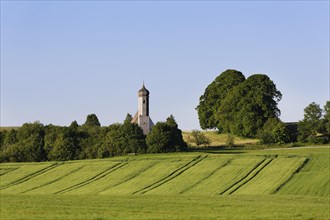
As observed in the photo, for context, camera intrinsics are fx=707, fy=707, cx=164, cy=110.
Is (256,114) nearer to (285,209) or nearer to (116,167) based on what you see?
(116,167)

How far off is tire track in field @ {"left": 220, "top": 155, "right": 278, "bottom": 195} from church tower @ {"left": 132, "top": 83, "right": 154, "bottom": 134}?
3918cm

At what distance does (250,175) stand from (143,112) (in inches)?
1967

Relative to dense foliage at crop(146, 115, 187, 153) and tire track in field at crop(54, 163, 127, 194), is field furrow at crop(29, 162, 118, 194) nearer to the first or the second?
tire track in field at crop(54, 163, 127, 194)

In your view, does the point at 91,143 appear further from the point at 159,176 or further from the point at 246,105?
the point at 246,105

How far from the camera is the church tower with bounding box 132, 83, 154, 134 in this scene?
114188 millimetres

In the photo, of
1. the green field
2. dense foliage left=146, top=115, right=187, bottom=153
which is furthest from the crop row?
dense foliage left=146, top=115, right=187, bottom=153

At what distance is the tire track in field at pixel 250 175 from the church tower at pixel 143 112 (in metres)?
39.2

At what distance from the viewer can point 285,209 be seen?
116 ft

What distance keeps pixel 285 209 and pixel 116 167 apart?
4581 cm

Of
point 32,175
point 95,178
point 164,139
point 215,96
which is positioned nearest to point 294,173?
point 95,178

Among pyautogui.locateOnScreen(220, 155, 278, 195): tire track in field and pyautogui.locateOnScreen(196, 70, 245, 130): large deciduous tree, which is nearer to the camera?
pyautogui.locateOnScreen(220, 155, 278, 195): tire track in field

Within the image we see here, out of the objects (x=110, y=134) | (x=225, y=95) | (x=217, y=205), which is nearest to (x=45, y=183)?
(x=110, y=134)

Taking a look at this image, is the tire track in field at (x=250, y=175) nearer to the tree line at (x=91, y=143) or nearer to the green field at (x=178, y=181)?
the green field at (x=178, y=181)

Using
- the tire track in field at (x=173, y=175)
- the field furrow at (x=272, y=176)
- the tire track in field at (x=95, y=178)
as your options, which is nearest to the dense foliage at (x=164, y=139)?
the tire track in field at (x=173, y=175)
